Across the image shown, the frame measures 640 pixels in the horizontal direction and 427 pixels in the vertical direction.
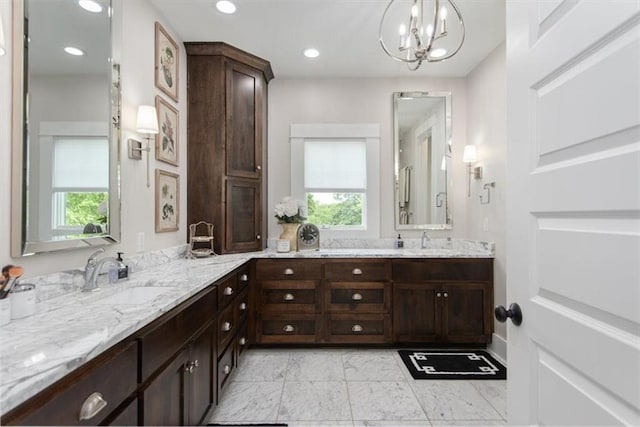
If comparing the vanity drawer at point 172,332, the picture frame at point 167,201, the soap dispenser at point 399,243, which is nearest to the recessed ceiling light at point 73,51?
the picture frame at point 167,201

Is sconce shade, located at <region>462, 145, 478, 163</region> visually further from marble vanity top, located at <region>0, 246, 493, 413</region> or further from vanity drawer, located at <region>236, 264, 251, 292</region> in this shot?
marble vanity top, located at <region>0, 246, 493, 413</region>

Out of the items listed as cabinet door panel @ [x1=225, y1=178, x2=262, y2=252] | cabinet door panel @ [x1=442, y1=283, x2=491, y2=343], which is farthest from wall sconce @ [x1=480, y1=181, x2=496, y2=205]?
cabinet door panel @ [x1=225, y1=178, x2=262, y2=252]

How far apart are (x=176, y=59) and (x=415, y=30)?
6.79 ft

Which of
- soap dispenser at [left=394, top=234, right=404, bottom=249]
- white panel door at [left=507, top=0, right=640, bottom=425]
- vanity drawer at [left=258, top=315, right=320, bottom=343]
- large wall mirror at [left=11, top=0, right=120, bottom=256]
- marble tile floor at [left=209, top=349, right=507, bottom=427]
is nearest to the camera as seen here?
white panel door at [left=507, top=0, right=640, bottom=425]

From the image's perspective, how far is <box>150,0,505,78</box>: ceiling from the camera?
236 cm

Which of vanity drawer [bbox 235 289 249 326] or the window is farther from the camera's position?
the window

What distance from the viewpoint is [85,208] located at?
1651mm

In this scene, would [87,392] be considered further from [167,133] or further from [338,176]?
[338,176]

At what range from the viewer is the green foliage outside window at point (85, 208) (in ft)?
5.11

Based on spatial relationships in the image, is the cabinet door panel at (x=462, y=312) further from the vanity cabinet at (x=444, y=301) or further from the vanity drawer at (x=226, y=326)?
the vanity drawer at (x=226, y=326)

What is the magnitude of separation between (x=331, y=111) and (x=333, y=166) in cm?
64

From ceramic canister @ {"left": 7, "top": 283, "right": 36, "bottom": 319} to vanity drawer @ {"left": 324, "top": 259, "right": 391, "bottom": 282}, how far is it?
209cm

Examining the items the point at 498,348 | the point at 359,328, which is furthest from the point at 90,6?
the point at 498,348

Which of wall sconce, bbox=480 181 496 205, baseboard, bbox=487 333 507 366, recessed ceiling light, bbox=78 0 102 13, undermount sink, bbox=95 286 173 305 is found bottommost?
baseboard, bbox=487 333 507 366
